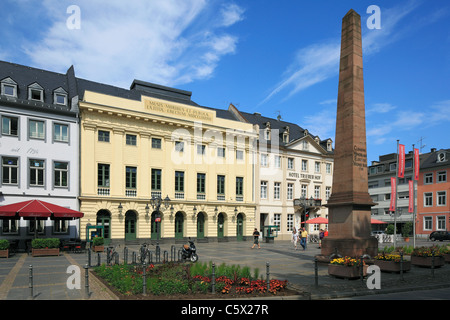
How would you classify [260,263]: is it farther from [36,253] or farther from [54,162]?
[54,162]

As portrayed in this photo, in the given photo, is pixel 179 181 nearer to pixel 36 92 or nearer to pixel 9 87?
pixel 36 92

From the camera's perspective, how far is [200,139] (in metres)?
38.1

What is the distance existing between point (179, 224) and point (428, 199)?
131 feet

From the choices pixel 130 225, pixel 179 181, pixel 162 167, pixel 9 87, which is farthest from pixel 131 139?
pixel 9 87

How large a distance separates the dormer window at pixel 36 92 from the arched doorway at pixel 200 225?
18.6m

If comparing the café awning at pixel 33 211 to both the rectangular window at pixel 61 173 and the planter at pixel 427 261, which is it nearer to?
the rectangular window at pixel 61 173

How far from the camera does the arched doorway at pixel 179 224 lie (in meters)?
36.9

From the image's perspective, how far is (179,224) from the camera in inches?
1464

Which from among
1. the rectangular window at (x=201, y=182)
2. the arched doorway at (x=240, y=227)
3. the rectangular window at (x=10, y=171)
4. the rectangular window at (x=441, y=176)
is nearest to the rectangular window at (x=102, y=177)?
the rectangular window at (x=10, y=171)

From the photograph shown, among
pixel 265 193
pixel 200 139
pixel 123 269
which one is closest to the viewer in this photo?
pixel 123 269

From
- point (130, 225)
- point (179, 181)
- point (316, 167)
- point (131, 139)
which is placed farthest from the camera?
point (316, 167)
